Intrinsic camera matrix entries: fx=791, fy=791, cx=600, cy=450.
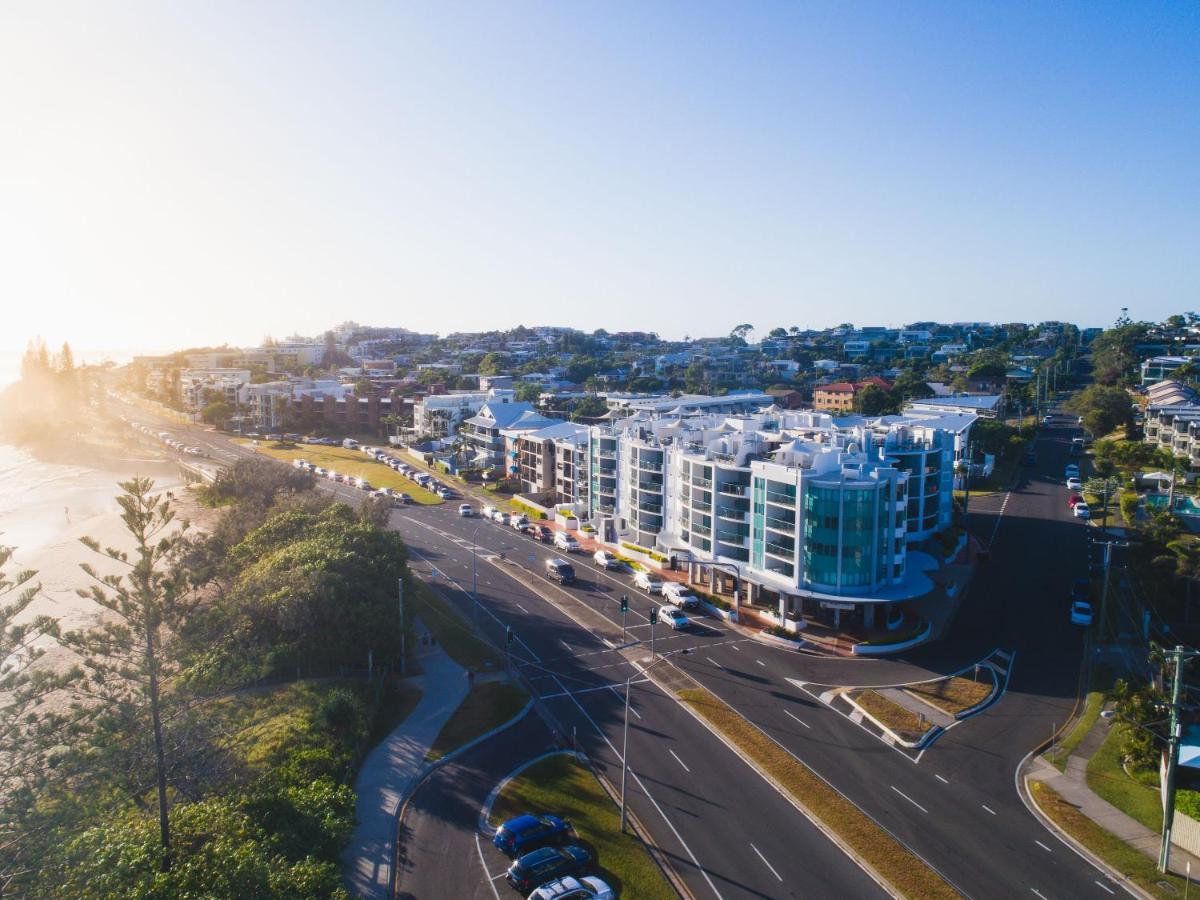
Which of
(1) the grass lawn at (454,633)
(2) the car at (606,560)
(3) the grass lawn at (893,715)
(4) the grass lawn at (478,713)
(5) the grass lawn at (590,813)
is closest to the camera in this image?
(5) the grass lawn at (590,813)

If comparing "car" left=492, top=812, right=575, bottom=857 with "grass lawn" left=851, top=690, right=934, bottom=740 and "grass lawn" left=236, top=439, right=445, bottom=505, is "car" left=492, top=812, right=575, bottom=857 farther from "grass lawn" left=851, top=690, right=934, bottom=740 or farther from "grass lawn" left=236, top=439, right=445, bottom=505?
"grass lawn" left=236, top=439, right=445, bottom=505

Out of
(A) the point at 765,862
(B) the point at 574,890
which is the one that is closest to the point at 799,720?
(A) the point at 765,862

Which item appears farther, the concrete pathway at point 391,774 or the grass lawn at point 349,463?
the grass lawn at point 349,463

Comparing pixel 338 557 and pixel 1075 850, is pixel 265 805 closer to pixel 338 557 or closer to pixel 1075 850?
pixel 338 557

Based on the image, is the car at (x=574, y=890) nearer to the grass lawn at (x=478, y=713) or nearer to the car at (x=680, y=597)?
the grass lawn at (x=478, y=713)

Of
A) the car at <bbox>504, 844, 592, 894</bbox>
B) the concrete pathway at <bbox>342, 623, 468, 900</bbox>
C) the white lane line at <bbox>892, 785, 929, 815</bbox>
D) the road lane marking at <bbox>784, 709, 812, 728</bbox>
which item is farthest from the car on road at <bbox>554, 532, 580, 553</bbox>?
the car at <bbox>504, 844, 592, 894</bbox>

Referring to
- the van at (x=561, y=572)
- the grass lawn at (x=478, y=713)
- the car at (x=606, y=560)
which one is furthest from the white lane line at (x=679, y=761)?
the car at (x=606, y=560)

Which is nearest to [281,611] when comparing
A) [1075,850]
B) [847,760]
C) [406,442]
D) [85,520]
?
[847,760]
